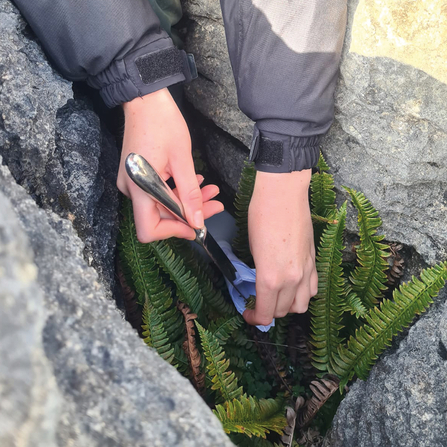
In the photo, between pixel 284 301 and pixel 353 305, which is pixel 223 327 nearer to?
pixel 284 301

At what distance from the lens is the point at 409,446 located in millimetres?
1843

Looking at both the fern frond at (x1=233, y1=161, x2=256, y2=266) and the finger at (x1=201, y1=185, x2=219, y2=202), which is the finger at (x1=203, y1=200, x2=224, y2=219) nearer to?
the finger at (x1=201, y1=185, x2=219, y2=202)

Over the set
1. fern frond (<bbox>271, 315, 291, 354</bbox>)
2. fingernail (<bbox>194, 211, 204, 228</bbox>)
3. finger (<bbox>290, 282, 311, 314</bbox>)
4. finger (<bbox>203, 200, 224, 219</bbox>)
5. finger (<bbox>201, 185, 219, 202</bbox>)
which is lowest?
fern frond (<bbox>271, 315, 291, 354</bbox>)

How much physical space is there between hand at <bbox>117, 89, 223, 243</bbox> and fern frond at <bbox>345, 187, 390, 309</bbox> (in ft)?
2.62

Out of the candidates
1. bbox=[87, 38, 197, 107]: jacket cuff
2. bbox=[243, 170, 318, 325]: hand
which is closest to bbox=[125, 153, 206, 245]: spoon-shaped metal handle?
bbox=[243, 170, 318, 325]: hand

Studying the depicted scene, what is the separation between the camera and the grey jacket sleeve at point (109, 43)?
2.02 m

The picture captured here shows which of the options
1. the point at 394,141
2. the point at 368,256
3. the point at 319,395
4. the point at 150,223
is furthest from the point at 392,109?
the point at 319,395

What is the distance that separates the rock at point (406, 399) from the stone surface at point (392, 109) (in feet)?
1.54

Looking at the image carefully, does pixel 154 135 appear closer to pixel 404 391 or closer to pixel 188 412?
pixel 188 412

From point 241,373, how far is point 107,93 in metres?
1.65

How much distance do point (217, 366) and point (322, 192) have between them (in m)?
1.09

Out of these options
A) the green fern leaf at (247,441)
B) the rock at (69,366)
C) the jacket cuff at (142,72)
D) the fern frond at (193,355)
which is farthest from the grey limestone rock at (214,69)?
the rock at (69,366)

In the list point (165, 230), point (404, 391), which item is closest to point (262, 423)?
point (404, 391)

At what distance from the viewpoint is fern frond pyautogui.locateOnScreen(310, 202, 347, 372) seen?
88.3 inches
